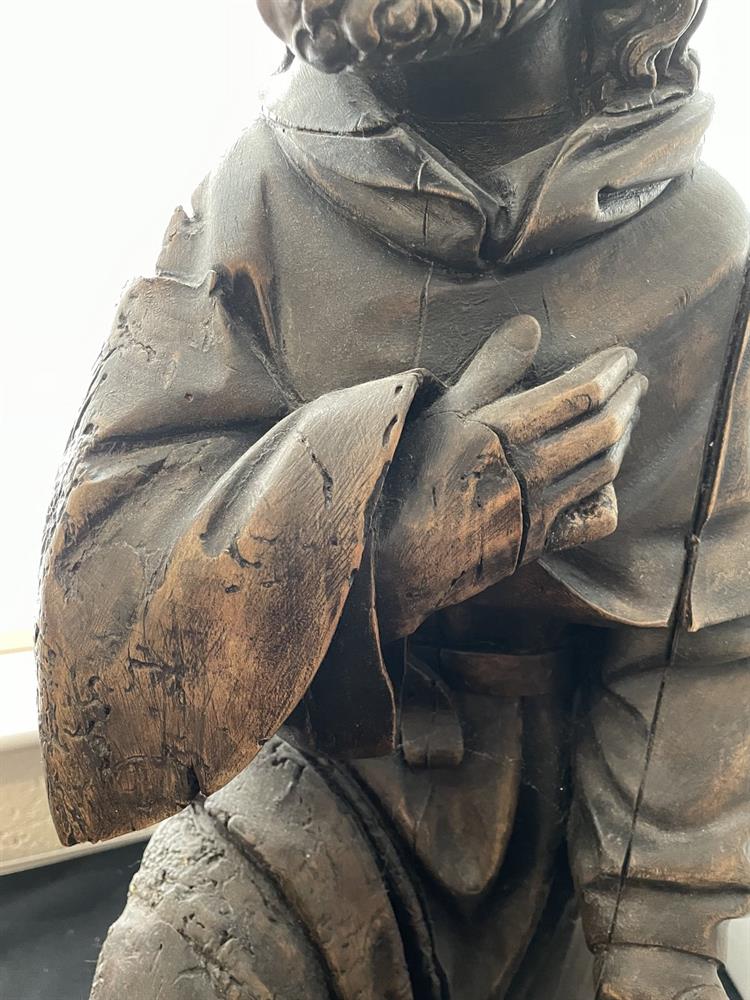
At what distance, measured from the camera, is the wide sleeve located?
679 millimetres

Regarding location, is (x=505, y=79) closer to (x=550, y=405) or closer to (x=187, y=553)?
(x=550, y=405)

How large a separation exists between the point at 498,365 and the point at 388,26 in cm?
22

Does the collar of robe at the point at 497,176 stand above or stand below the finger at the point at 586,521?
above

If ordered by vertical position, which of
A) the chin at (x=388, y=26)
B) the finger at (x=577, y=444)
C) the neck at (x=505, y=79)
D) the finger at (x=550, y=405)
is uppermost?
the chin at (x=388, y=26)

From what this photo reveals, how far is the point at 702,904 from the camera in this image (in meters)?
0.82

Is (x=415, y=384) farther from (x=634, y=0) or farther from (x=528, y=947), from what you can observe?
(x=528, y=947)

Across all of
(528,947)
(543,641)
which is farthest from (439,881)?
(543,641)

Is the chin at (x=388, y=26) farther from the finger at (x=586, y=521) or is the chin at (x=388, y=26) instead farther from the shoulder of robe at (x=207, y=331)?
the finger at (x=586, y=521)

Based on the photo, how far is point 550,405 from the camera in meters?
0.70

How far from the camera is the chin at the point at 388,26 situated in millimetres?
661

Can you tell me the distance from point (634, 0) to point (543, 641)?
1.58ft

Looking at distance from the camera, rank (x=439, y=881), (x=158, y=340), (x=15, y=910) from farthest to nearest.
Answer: (x=15, y=910) → (x=439, y=881) → (x=158, y=340)

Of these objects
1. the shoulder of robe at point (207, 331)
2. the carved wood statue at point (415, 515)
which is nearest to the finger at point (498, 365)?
the carved wood statue at point (415, 515)

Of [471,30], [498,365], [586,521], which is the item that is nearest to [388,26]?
[471,30]
